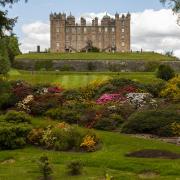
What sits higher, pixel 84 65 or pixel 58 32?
pixel 58 32

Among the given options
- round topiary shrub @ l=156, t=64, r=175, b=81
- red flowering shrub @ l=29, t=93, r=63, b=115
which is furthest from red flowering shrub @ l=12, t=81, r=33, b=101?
round topiary shrub @ l=156, t=64, r=175, b=81

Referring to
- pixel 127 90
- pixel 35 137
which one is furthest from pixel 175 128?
pixel 127 90

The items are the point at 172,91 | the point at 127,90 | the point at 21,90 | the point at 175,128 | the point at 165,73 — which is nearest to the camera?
A: the point at 175,128

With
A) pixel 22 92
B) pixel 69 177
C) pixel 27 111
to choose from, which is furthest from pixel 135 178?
pixel 22 92

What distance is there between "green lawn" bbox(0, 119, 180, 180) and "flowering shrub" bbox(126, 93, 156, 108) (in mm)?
8277

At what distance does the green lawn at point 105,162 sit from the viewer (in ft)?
74.2

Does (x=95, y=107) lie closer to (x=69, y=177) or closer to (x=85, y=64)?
(x=69, y=177)

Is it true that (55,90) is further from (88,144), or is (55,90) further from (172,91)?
(88,144)

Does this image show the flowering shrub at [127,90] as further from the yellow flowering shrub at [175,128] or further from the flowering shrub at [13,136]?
the flowering shrub at [13,136]

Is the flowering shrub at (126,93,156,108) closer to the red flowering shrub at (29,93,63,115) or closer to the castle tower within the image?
the red flowering shrub at (29,93,63,115)

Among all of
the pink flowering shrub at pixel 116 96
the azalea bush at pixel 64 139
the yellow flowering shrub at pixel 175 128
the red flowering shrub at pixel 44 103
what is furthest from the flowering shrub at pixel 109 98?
the azalea bush at pixel 64 139

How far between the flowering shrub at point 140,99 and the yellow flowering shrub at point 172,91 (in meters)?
1.44

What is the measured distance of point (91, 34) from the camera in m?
150

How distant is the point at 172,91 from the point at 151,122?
30.2 feet
